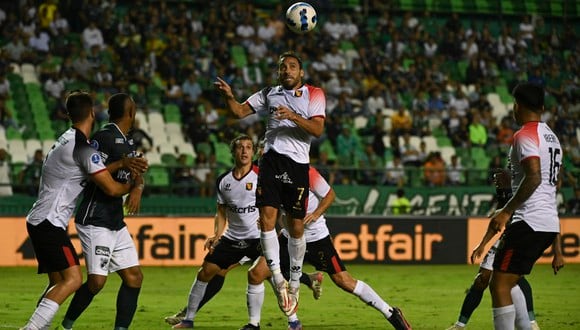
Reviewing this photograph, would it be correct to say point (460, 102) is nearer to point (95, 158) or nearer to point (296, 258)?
point (296, 258)

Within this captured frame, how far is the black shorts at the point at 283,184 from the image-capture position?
1054cm

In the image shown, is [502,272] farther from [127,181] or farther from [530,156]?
[127,181]

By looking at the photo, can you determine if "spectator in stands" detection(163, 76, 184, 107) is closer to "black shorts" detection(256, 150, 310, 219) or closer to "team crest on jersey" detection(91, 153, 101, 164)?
"black shorts" detection(256, 150, 310, 219)

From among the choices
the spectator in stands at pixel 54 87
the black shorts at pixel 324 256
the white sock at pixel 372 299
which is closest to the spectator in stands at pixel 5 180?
the spectator in stands at pixel 54 87

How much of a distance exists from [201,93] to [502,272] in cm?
1741

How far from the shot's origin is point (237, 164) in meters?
12.3

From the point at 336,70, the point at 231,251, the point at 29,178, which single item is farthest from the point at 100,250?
the point at 336,70

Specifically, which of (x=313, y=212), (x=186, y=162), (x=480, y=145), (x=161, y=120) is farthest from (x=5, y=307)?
(x=480, y=145)

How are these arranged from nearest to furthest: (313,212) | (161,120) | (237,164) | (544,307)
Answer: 1. (313,212)
2. (237,164)
3. (544,307)
4. (161,120)

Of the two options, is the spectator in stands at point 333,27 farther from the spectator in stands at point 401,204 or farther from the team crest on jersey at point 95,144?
the team crest on jersey at point 95,144

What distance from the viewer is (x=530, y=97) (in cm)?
862

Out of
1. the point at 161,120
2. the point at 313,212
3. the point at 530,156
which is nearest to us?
the point at 530,156

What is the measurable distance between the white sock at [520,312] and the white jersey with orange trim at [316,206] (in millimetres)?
2267

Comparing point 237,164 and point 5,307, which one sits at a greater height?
point 237,164
